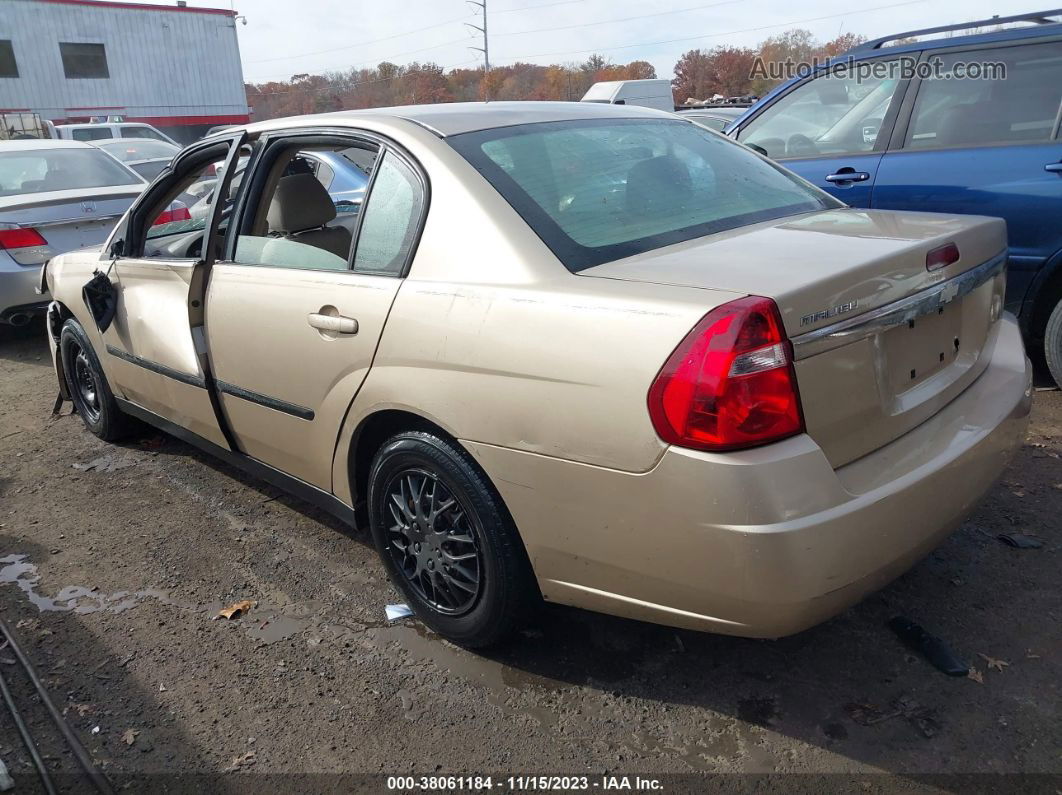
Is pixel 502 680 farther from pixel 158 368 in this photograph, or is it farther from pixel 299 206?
pixel 158 368

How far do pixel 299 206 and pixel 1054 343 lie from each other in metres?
3.67

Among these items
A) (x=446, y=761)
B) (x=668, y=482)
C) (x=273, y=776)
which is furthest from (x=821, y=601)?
(x=273, y=776)

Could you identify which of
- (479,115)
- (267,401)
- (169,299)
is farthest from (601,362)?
(169,299)

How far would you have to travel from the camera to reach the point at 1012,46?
450 cm

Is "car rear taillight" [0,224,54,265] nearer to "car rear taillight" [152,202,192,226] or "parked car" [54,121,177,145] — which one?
"car rear taillight" [152,202,192,226]

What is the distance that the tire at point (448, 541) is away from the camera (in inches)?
97.7

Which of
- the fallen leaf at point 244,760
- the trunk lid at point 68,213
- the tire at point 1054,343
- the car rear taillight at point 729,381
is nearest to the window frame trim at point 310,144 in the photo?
the car rear taillight at point 729,381

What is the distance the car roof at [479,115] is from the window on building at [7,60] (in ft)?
115

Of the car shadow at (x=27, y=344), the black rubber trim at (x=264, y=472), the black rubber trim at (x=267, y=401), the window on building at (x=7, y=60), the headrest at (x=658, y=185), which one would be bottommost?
the car shadow at (x=27, y=344)

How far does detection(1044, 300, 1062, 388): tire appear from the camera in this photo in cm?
427

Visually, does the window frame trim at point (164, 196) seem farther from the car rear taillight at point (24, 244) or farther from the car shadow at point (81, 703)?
the car rear taillight at point (24, 244)

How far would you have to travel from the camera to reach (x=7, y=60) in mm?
31578

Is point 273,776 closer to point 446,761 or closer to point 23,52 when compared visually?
point 446,761

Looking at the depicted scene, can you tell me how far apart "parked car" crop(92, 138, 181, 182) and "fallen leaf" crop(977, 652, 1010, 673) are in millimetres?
13490
